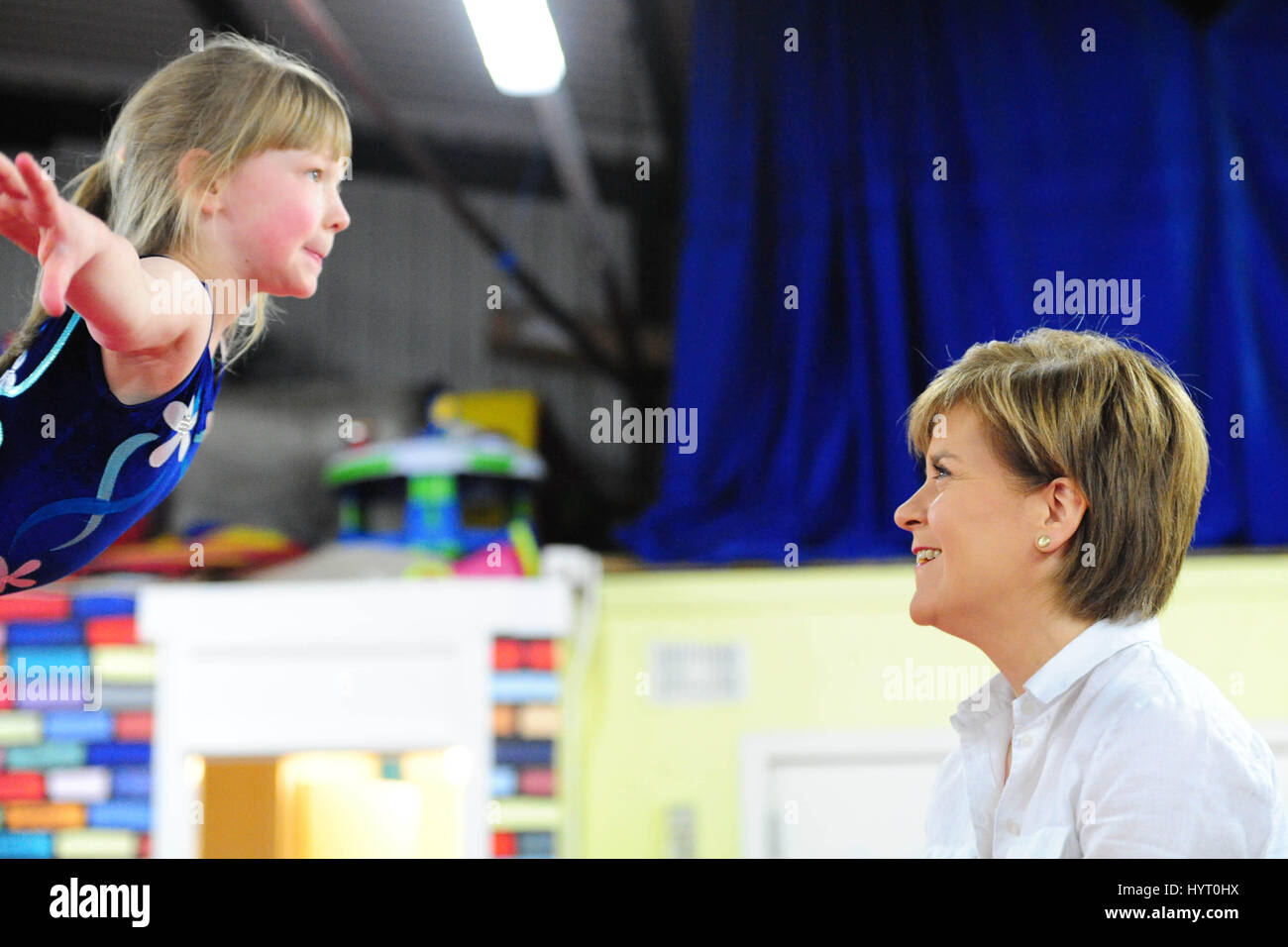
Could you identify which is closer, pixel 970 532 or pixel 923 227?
pixel 970 532

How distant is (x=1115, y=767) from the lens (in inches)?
27.3

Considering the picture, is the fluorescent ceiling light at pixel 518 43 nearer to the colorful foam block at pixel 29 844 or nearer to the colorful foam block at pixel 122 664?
the colorful foam block at pixel 122 664

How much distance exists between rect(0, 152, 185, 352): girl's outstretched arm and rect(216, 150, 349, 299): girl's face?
0.29ft

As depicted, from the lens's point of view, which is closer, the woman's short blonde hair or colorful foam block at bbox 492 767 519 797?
the woman's short blonde hair

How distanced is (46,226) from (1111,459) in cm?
60

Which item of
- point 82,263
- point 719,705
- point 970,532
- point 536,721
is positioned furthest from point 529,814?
point 82,263

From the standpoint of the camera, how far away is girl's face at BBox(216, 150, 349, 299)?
2.54ft

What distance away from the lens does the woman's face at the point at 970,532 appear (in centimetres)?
81

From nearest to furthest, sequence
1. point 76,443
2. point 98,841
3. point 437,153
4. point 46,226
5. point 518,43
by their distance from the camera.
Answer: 1. point 46,226
2. point 76,443
3. point 518,43
4. point 98,841
5. point 437,153

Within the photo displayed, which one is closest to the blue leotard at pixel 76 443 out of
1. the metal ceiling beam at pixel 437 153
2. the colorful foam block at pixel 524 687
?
the metal ceiling beam at pixel 437 153

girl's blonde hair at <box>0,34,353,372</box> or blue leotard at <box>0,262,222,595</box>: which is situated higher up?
girl's blonde hair at <box>0,34,353,372</box>

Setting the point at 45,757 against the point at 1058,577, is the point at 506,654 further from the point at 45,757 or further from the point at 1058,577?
the point at 1058,577

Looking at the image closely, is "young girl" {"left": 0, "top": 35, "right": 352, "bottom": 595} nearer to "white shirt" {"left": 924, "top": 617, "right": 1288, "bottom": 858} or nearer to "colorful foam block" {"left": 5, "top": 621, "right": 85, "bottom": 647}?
"white shirt" {"left": 924, "top": 617, "right": 1288, "bottom": 858}

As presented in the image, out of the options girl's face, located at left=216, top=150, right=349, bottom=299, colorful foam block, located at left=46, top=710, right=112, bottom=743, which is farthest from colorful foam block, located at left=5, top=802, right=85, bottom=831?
girl's face, located at left=216, top=150, right=349, bottom=299
